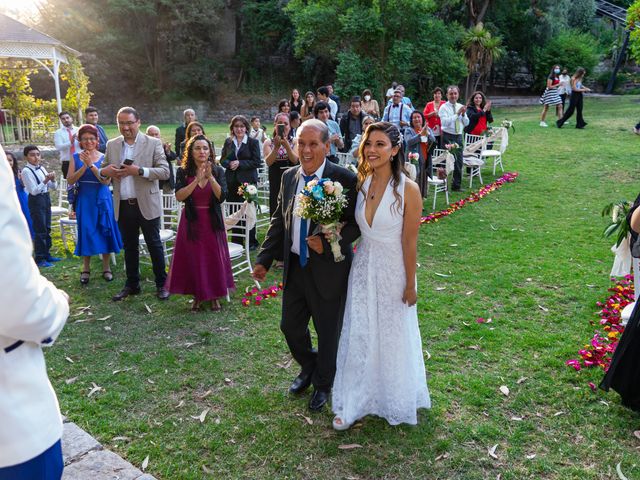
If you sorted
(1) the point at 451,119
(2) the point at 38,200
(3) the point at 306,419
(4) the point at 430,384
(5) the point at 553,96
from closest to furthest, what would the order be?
(3) the point at 306,419
(4) the point at 430,384
(2) the point at 38,200
(1) the point at 451,119
(5) the point at 553,96

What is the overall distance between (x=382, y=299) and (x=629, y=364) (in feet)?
7.05

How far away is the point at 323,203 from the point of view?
392cm

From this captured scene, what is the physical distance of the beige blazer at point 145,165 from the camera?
6789mm

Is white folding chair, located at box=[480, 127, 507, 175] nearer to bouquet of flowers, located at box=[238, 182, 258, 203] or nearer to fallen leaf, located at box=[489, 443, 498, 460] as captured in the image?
bouquet of flowers, located at box=[238, 182, 258, 203]

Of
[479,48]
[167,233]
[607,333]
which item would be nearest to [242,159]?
[167,233]

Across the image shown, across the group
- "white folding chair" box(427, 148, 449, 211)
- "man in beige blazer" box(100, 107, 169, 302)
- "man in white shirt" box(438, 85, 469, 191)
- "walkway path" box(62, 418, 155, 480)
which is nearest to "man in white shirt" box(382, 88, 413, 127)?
"man in white shirt" box(438, 85, 469, 191)

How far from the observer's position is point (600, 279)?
7.27 meters

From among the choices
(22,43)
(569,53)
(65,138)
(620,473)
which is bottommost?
(620,473)

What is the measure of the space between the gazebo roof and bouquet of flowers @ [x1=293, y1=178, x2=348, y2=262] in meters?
18.5

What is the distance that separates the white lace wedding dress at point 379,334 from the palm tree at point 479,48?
28795 mm

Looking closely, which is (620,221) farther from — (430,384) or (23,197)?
(23,197)

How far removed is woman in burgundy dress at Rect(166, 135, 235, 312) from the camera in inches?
253

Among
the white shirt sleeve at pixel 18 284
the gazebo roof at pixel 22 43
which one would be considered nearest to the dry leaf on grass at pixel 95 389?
the white shirt sleeve at pixel 18 284

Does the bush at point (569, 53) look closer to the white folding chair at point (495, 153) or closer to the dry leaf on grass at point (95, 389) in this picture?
the white folding chair at point (495, 153)
